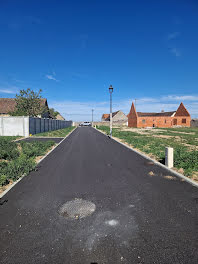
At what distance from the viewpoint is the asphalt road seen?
7.66ft

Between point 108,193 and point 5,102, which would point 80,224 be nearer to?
point 108,193

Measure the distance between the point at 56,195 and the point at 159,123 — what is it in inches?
1896

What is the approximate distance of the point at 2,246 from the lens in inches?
98.1

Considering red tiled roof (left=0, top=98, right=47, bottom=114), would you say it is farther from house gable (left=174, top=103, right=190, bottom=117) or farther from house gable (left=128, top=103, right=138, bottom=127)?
house gable (left=174, top=103, right=190, bottom=117)

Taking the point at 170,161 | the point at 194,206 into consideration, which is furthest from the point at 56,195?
the point at 170,161

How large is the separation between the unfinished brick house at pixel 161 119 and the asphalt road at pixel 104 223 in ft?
139

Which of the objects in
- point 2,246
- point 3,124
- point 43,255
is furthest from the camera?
point 3,124

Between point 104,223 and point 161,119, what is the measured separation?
161 ft

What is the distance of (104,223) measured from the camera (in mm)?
3051

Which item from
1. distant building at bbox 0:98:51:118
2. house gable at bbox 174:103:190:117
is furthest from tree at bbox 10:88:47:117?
house gable at bbox 174:103:190:117

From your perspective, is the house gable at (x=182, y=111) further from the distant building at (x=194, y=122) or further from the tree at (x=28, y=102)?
the tree at (x=28, y=102)

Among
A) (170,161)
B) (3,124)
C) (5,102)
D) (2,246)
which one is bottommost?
(2,246)

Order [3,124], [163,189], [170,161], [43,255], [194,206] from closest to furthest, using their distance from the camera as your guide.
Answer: [43,255] < [194,206] < [163,189] < [170,161] < [3,124]

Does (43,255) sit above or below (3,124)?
below
